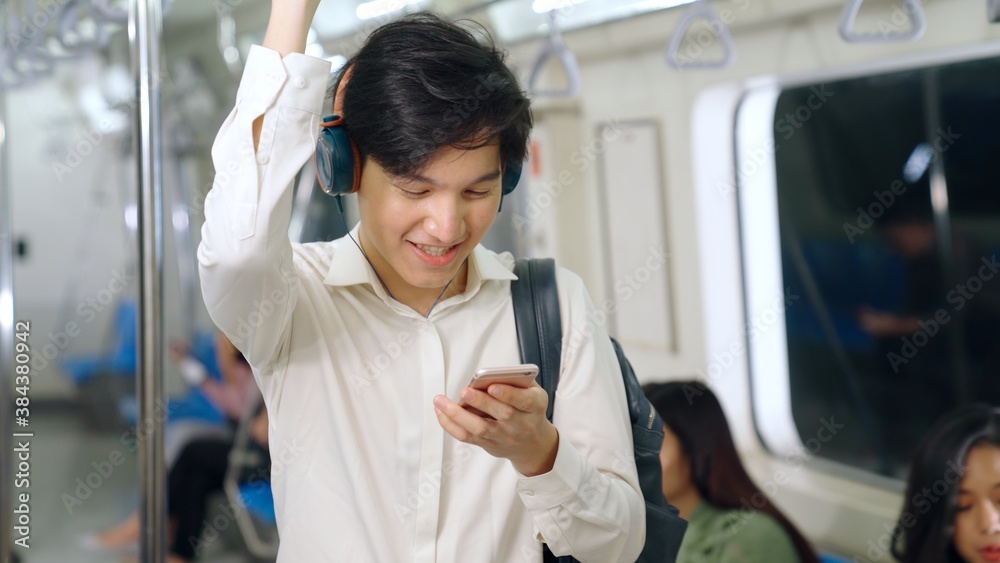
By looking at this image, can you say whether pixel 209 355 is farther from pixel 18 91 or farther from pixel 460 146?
pixel 460 146

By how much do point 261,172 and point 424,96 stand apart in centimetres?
25

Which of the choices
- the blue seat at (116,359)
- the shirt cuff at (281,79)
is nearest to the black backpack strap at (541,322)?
the shirt cuff at (281,79)

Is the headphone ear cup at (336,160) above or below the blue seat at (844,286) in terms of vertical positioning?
above

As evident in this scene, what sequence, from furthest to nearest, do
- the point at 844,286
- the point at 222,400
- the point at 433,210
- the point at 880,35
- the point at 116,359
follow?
the point at 116,359 < the point at 222,400 < the point at 844,286 < the point at 880,35 < the point at 433,210

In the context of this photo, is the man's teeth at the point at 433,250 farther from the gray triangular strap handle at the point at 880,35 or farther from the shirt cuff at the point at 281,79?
the gray triangular strap handle at the point at 880,35

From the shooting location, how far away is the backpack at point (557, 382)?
135cm

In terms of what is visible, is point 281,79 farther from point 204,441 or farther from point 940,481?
point 204,441

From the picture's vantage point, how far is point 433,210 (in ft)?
3.94

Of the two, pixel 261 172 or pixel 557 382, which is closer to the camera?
pixel 261 172

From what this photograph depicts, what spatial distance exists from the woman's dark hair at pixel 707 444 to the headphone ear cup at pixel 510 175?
1811 mm

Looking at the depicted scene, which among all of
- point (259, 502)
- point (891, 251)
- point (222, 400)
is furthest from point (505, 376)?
point (222, 400)

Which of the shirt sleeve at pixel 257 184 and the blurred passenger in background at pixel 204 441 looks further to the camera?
the blurred passenger in background at pixel 204 441

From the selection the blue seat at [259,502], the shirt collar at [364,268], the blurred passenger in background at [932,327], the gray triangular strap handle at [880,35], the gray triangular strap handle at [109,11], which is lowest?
the blue seat at [259,502]

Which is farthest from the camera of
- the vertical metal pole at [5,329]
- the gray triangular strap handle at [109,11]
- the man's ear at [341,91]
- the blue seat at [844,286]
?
the blue seat at [844,286]
